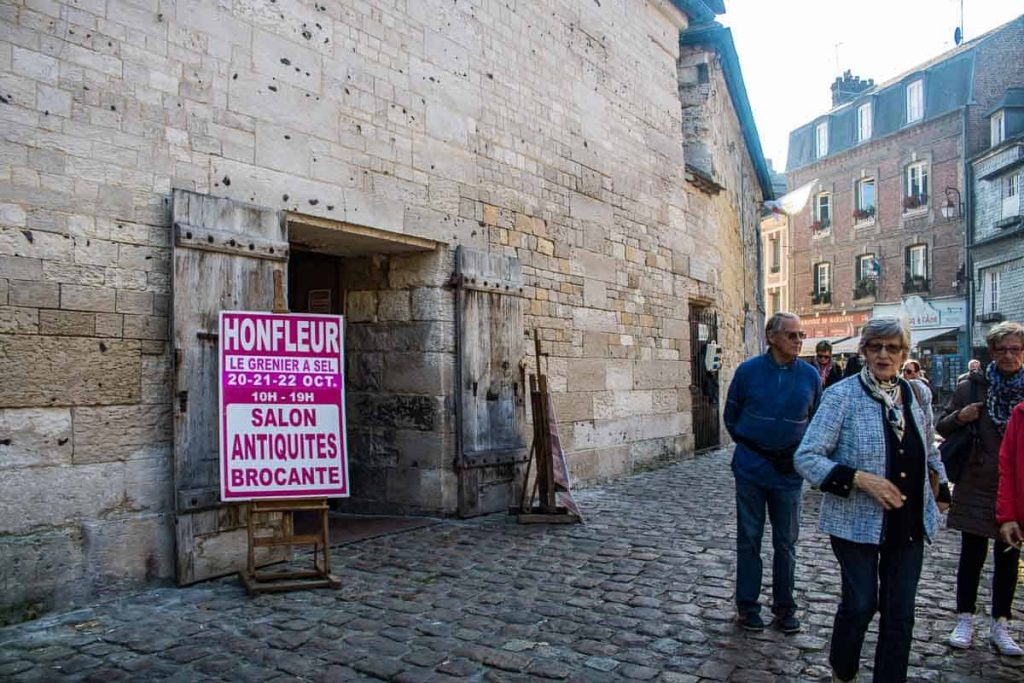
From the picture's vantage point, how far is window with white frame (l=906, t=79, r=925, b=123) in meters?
27.4

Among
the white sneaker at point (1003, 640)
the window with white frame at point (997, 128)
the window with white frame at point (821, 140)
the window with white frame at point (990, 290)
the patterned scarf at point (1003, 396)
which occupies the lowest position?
the white sneaker at point (1003, 640)

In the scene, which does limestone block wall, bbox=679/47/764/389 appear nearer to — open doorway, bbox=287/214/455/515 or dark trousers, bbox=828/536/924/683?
open doorway, bbox=287/214/455/515

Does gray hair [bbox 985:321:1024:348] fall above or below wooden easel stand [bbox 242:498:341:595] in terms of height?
above

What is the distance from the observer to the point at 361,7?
5.71 meters

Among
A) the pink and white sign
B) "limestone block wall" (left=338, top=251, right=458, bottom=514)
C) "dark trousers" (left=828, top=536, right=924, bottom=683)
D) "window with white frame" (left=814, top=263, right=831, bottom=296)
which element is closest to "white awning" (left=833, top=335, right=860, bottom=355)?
"window with white frame" (left=814, top=263, right=831, bottom=296)

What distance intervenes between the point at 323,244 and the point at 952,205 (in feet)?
84.1

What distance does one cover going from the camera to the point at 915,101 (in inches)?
1091

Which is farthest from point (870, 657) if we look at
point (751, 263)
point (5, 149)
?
point (751, 263)

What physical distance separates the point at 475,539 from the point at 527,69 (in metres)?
4.40

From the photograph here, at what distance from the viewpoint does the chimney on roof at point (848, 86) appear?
103ft

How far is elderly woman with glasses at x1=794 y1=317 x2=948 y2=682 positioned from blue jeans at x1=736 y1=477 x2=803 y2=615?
3.28 feet

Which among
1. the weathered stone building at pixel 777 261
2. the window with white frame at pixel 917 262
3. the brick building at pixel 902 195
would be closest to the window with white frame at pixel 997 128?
the brick building at pixel 902 195

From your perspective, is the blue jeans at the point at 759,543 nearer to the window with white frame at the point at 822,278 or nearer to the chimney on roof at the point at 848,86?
the window with white frame at the point at 822,278

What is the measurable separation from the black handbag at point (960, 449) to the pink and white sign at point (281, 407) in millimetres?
3209
